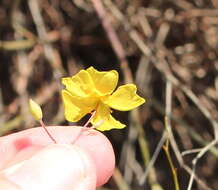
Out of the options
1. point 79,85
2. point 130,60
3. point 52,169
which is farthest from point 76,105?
point 130,60

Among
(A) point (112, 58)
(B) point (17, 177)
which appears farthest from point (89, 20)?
(B) point (17, 177)

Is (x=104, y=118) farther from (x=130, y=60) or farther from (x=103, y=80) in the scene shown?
(x=130, y=60)

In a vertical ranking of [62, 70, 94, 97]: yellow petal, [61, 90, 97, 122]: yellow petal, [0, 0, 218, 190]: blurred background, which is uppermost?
[62, 70, 94, 97]: yellow petal

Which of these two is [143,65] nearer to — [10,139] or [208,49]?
[208,49]

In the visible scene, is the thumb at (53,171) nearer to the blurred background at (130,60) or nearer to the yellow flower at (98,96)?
the yellow flower at (98,96)

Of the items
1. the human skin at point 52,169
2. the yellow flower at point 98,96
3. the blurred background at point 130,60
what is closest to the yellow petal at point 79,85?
the yellow flower at point 98,96

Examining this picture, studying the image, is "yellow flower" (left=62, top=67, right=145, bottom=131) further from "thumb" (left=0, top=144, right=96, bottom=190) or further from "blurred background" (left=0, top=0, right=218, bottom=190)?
"blurred background" (left=0, top=0, right=218, bottom=190)

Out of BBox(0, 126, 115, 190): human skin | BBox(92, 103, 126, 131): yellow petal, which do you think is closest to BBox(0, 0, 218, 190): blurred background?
BBox(92, 103, 126, 131): yellow petal

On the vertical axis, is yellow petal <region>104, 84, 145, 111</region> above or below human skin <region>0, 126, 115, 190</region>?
above
